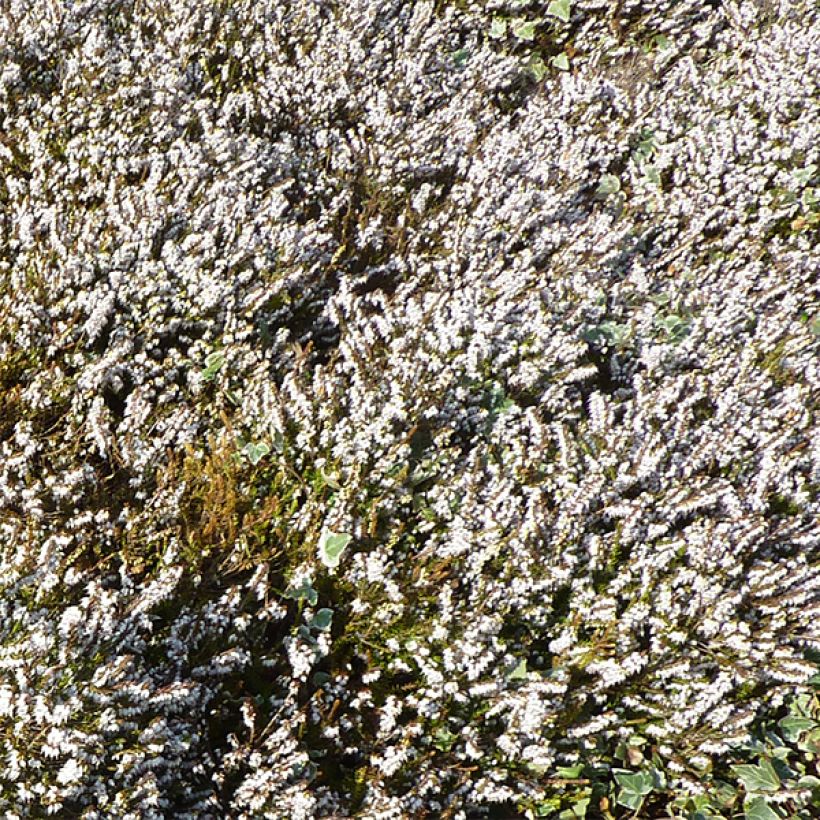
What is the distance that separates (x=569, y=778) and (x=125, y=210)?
213cm

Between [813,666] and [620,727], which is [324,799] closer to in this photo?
[620,727]

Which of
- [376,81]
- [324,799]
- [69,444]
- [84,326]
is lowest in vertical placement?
[324,799]

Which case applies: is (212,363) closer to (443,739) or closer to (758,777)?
(443,739)

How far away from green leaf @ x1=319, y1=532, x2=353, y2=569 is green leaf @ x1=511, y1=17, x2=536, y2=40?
253 centimetres

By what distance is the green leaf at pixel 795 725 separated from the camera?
242 centimetres

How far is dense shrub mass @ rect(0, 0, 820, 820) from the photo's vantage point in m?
2.15

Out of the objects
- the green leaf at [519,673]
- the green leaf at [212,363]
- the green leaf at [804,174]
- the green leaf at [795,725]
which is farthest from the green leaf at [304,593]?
the green leaf at [804,174]

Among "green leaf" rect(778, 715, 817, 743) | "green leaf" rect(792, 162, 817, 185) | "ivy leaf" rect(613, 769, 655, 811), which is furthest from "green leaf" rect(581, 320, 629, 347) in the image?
"ivy leaf" rect(613, 769, 655, 811)

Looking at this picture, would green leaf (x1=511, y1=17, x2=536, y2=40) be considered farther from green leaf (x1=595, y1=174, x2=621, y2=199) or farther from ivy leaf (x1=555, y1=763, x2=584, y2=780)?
ivy leaf (x1=555, y1=763, x2=584, y2=780)

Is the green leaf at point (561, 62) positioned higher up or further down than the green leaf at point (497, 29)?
further down

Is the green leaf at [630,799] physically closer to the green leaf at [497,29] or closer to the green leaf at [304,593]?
the green leaf at [304,593]

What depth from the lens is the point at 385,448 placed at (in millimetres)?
2506

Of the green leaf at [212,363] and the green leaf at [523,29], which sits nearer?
the green leaf at [212,363]

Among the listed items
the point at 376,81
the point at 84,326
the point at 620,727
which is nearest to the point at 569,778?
the point at 620,727
